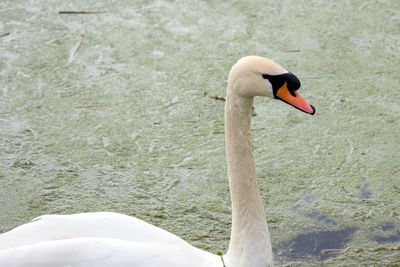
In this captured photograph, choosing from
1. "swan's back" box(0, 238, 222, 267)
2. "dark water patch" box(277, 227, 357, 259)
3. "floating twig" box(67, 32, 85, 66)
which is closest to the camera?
"swan's back" box(0, 238, 222, 267)

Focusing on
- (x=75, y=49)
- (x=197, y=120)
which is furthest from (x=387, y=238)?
(x=75, y=49)

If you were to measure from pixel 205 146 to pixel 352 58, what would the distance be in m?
1.19

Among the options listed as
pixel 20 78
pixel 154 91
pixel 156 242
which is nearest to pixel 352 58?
pixel 154 91

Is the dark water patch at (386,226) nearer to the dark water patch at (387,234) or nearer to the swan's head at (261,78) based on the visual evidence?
the dark water patch at (387,234)

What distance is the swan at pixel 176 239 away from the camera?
169 centimetres

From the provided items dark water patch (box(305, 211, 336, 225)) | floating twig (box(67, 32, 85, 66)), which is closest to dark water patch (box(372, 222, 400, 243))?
dark water patch (box(305, 211, 336, 225))

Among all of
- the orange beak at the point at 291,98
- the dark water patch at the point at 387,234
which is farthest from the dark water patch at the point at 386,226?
the orange beak at the point at 291,98

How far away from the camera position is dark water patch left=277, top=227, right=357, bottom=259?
90.4 inches

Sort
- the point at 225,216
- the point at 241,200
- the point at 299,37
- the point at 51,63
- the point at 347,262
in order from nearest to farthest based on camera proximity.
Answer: the point at 241,200 < the point at 347,262 < the point at 225,216 < the point at 51,63 < the point at 299,37

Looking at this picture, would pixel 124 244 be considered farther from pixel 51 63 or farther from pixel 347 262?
pixel 51 63

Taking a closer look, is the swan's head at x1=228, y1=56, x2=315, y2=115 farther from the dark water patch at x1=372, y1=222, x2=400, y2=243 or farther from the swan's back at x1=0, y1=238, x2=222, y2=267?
the dark water patch at x1=372, y1=222, x2=400, y2=243

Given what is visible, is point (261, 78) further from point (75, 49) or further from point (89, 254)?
point (75, 49)

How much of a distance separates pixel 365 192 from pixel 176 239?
1037mm

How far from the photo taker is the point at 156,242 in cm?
182
